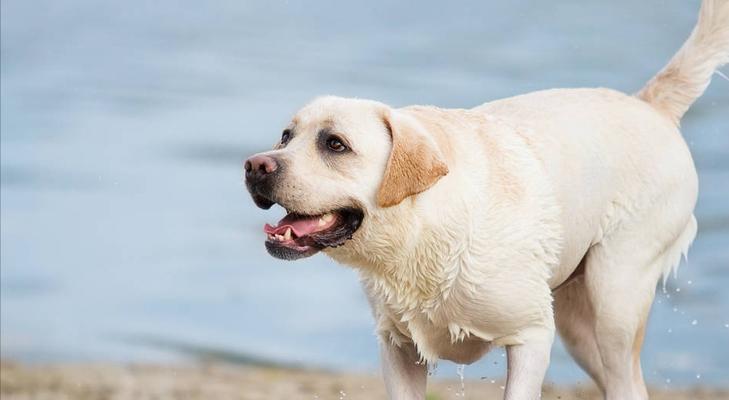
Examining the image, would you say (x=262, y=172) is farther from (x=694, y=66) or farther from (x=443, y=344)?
(x=694, y=66)

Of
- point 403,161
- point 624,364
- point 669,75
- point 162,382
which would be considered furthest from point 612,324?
point 162,382

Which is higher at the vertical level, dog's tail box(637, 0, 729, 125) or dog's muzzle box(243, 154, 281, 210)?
dog's muzzle box(243, 154, 281, 210)

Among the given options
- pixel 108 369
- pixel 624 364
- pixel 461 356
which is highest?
pixel 461 356

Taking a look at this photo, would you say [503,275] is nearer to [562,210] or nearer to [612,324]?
[562,210]

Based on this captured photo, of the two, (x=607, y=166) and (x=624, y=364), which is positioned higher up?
(x=607, y=166)

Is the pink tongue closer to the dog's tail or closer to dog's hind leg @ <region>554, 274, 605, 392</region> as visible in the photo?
dog's hind leg @ <region>554, 274, 605, 392</region>

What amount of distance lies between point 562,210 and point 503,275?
481mm

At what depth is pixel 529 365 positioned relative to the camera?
5.82 meters

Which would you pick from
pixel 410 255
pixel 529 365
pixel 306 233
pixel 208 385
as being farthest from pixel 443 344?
pixel 208 385

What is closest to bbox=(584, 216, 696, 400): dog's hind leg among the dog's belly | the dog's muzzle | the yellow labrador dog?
the yellow labrador dog

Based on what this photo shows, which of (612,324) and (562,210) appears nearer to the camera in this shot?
(562,210)

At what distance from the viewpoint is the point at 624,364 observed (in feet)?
21.7

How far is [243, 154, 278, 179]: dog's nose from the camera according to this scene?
5172 mm

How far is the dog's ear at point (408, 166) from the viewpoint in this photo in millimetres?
5203
